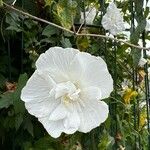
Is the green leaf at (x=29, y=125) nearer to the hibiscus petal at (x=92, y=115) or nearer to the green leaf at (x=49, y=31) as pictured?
the green leaf at (x=49, y=31)

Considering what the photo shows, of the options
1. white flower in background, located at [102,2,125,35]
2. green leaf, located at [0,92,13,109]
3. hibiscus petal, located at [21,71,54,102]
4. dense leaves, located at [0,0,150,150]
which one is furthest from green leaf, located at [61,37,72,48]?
hibiscus petal, located at [21,71,54,102]

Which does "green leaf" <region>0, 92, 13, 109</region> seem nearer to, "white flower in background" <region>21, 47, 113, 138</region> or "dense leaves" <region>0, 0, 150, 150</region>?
"dense leaves" <region>0, 0, 150, 150</region>

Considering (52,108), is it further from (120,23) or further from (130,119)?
(130,119)

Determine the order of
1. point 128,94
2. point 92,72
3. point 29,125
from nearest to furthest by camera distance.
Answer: point 92,72, point 29,125, point 128,94

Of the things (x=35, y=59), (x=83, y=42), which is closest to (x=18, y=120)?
(x=35, y=59)

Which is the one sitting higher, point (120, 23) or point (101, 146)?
point (120, 23)

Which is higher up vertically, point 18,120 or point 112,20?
point 112,20

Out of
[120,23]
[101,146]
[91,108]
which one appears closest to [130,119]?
[120,23]

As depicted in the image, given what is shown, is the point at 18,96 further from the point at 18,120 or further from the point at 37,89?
the point at 37,89
